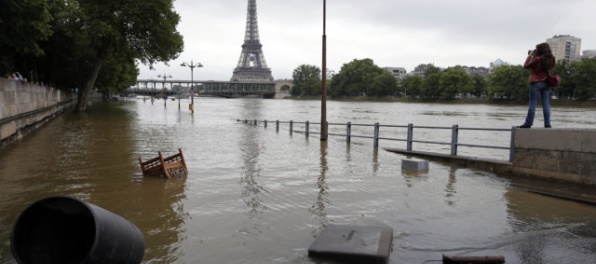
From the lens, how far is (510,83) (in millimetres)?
105250

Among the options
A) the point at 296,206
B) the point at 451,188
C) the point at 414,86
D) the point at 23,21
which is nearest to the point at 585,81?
the point at 414,86

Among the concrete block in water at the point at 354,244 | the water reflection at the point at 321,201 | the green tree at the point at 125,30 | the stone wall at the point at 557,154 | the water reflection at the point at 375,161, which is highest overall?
the green tree at the point at 125,30

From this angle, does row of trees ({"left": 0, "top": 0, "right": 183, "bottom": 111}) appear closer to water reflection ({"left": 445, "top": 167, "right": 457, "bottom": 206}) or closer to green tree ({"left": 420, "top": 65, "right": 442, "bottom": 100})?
water reflection ({"left": 445, "top": 167, "right": 457, "bottom": 206})

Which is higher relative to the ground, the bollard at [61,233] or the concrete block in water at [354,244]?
the bollard at [61,233]

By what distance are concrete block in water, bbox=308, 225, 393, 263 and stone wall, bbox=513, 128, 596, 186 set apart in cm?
570

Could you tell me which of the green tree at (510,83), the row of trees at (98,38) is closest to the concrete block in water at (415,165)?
the row of trees at (98,38)

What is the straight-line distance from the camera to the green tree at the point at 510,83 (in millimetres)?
100562

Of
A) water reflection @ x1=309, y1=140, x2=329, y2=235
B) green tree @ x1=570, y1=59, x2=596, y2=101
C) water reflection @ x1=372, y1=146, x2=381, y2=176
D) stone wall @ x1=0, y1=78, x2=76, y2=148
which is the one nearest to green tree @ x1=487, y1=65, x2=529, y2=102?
green tree @ x1=570, y1=59, x2=596, y2=101

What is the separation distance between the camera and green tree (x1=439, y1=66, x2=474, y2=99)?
121 m

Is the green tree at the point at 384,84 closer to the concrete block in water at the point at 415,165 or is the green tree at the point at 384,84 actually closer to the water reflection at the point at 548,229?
the concrete block in water at the point at 415,165

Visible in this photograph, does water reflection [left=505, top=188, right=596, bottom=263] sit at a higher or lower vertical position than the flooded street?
higher

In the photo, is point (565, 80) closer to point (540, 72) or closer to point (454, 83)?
point (454, 83)

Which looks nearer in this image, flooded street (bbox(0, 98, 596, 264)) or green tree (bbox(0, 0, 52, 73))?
flooded street (bbox(0, 98, 596, 264))

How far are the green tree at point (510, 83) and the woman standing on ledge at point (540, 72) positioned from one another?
9785cm
